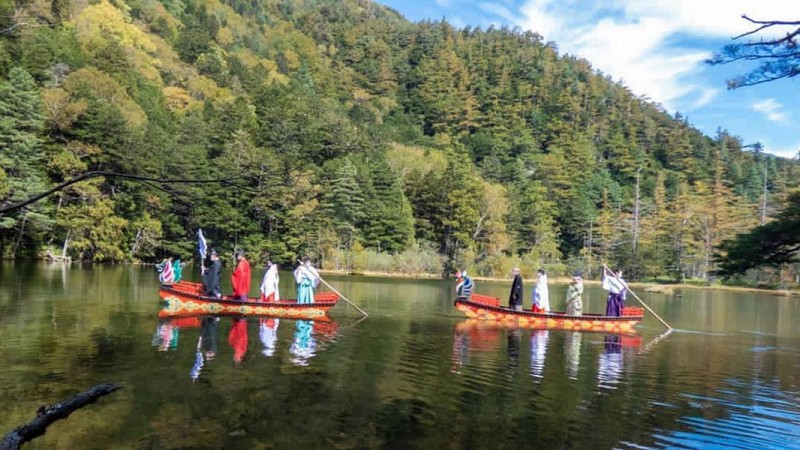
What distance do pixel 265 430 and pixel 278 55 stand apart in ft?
417

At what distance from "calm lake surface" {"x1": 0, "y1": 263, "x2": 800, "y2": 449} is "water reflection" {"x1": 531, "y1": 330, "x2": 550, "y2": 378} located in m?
0.06

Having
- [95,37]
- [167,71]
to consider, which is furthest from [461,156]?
[95,37]

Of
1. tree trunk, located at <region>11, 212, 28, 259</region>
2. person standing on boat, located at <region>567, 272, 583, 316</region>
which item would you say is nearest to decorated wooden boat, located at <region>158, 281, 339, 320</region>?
person standing on boat, located at <region>567, 272, 583, 316</region>

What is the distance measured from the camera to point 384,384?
11.3 meters

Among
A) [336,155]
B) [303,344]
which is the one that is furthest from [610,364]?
[336,155]

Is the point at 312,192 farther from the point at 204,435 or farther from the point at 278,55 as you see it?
the point at 278,55

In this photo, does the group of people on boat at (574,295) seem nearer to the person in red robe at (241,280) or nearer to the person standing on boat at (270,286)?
the person standing on boat at (270,286)

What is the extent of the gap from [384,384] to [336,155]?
63688 millimetres

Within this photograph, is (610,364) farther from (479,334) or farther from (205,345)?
(205,345)

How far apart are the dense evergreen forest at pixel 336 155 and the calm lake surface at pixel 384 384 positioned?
360 cm

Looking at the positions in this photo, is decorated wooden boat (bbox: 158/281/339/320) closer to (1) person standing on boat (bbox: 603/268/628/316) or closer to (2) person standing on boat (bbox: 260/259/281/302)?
(2) person standing on boat (bbox: 260/259/281/302)

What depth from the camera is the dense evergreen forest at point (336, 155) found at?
158 ft

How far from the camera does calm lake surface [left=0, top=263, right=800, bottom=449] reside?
839cm

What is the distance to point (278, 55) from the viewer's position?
127562mm
